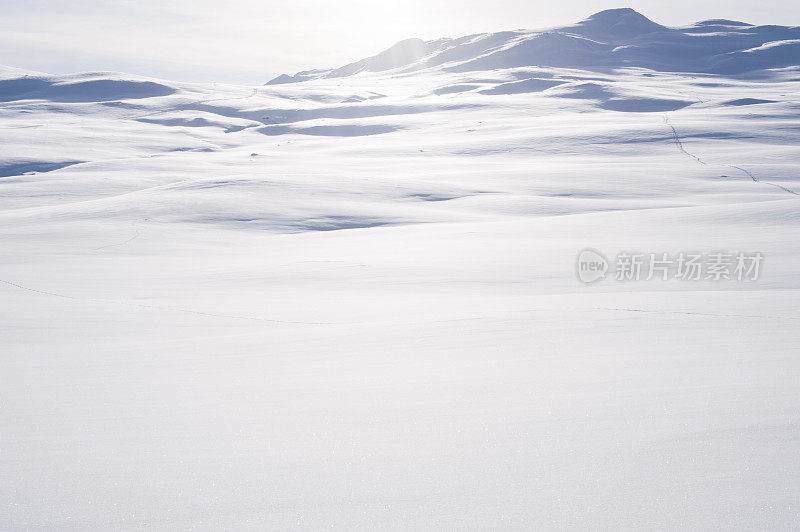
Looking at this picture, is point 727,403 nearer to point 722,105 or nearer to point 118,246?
point 118,246

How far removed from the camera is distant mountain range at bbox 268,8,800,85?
103562 mm

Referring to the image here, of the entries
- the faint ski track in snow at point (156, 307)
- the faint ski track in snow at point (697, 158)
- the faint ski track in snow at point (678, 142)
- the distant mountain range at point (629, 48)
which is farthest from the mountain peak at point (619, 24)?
the faint ski track in snow at point (156, 307)

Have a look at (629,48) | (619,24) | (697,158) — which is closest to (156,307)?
(697,158)

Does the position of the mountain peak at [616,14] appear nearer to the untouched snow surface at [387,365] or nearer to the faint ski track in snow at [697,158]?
the faint ski track in snow at [697,158]

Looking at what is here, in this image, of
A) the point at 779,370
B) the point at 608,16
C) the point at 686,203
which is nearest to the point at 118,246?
the point at 779,370

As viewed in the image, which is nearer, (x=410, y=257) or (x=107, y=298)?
(x=107, y=298)

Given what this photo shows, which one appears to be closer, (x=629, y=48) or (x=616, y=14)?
(x=629, y=48)

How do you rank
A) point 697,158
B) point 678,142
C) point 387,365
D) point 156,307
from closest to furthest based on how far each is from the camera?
point 387,365 < point 156,307 < point 697,158 < point 678,142

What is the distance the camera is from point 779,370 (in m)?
3.79

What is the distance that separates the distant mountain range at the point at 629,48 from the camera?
104m

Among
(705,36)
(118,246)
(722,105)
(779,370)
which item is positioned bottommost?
(118,246)

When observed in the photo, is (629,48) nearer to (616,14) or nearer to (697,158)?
(616,14)

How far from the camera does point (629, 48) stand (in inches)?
4582

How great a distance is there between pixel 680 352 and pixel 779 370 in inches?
24.5
